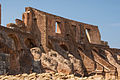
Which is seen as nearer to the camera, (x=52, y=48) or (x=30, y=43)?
(x=30, y=43)

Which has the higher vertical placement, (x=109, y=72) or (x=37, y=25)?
(x=37, y=25)

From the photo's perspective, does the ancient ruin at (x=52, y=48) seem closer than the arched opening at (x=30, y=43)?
Yes

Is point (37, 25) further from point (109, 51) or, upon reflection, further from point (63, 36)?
point (109, 51)

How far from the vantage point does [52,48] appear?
20906 mm

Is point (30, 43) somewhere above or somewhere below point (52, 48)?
above

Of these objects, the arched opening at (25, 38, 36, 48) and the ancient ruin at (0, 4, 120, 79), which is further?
the arched opening at (25, 38, 36, 48)

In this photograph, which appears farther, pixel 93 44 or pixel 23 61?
pixel 93 44

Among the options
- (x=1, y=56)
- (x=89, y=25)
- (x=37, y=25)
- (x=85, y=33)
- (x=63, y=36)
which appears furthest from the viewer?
(x=89, y=25)

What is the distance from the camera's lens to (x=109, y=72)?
21.8 metres

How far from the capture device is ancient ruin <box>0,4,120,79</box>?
52.6 feet

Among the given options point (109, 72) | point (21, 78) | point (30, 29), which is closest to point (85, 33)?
point (109, 72)

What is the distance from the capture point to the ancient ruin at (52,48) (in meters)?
16.0

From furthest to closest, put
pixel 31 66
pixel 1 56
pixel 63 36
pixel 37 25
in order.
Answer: pixel 63 36, pixel 37 25, pixel 31 66, pixel 1 56

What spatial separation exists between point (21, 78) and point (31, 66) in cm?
795
